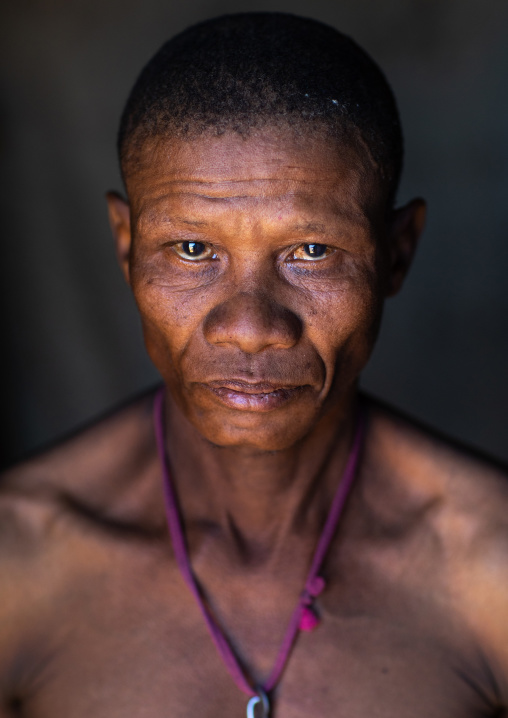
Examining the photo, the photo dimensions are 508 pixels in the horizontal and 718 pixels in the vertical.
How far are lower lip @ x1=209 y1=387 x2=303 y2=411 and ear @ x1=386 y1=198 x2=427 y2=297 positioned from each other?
0.43m

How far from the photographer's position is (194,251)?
1776mm

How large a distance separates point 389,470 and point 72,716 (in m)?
0.94

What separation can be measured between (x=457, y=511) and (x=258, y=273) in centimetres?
81

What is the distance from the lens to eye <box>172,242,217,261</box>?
1762 mm

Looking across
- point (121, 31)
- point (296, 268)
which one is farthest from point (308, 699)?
point (121, 31)

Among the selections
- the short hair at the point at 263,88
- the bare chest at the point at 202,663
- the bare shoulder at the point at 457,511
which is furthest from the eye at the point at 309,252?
the bare chest at the point at 202,663

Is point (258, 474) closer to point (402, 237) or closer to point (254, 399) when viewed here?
point (254, 399)

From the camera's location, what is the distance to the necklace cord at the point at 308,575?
6.18 feet

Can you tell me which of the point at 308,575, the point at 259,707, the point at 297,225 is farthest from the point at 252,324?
the point at 259,707

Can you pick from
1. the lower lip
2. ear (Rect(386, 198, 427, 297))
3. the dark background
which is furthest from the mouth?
the dark background

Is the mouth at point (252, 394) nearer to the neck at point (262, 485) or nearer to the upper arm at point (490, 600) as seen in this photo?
the neck at point (262, 485)

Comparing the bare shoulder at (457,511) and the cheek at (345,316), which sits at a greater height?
the cheek at (345,316)

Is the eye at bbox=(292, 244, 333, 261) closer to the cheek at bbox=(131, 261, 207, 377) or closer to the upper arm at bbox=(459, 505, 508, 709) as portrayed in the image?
the cheek at bbox=(131, 261, 207, 377)

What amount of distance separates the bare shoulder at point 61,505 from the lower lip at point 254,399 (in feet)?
1.67
